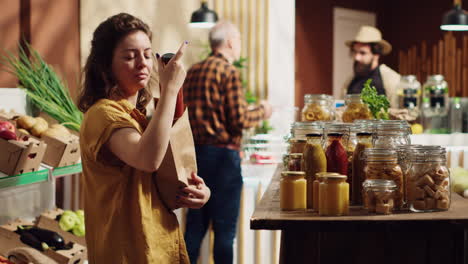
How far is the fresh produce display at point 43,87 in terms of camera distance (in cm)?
376

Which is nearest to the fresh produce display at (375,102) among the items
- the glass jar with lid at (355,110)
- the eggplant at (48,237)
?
the glass jar with lid at (355,110)

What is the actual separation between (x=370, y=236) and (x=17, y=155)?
1.47m

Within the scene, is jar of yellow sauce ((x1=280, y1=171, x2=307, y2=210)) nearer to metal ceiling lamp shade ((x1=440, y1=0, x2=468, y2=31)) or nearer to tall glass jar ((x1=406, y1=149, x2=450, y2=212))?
tall glass jar ((x1=406, y1=149, x2=450, y2=212))

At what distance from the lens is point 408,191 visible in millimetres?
1939

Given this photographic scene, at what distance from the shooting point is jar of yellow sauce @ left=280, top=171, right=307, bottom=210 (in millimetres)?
1935

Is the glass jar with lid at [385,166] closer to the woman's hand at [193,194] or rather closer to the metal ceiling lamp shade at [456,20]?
the woman's hand at [193,194]

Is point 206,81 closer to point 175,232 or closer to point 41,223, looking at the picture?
point 41,223

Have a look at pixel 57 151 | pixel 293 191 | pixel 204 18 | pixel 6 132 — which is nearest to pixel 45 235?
pixel 57 151

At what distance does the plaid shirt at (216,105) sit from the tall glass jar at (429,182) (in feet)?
6.24

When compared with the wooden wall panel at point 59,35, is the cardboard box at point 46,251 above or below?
below

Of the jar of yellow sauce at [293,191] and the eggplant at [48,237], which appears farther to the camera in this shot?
the eggplant at [48,237]

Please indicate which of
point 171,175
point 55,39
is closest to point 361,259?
point 171,175

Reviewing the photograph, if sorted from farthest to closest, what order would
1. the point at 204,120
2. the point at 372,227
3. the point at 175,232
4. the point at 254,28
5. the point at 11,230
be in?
1. the point at 254,28
2. the point at 204,120
3. the point at 11,230
4. the point at 175,232
5. the point at 372,227

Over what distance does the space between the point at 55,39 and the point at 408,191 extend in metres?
3.20
